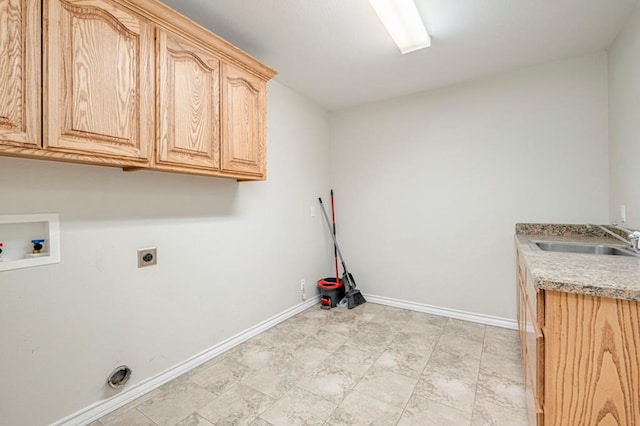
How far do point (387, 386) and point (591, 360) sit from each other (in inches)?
46.0

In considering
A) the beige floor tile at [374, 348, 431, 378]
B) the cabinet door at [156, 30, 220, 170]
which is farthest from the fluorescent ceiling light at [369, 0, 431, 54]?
the beige floor tile at [374, 348, 431, 378]

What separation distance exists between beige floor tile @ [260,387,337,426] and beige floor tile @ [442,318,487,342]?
143 cm

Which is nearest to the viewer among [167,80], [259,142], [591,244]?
[167,80]

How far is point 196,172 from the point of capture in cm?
181

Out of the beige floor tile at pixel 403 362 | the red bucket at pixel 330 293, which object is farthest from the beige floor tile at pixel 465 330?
the red bucket at pixel 330 293

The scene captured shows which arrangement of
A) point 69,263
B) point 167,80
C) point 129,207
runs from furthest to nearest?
point 129,207, point 167,80, point 69,263

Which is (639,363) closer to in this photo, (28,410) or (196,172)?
(196,172)

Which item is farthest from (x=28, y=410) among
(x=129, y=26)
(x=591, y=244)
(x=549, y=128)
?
(x=549, y=128)

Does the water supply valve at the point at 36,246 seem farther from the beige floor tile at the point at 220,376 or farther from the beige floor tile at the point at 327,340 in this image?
the beige floor tile at the point at 327,340

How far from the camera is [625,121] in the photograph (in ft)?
6.36

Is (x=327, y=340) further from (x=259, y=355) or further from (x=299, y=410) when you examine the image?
(x=299, y=410)

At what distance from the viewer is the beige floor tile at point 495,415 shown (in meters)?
1.51

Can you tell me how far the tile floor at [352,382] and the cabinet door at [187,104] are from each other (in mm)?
1426

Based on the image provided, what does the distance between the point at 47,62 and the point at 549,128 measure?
134 inches
